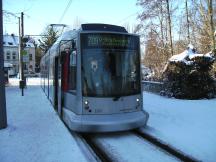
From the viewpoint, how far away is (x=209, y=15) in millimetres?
29500

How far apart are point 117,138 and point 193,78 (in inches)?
408

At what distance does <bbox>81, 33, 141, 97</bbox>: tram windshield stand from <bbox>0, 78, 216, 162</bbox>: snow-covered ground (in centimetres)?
131

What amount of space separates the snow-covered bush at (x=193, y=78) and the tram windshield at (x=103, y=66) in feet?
31.6

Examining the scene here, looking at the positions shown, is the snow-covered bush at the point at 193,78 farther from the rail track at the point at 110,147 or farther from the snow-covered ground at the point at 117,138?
the rail track at the point at 110,147

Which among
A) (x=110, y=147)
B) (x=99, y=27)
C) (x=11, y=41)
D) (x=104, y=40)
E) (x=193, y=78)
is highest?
(x=11, y=41)

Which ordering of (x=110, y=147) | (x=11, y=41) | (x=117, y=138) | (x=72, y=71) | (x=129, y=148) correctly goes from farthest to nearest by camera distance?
(x=11, y=41)
(x=72, y=71)
(x=117, y=138)
(x=110, y=147)
(x=129, y=148)

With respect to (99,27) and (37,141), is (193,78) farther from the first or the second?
(37,141)

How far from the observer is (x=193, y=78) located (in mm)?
19844

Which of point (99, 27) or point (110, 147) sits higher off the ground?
point (99, 27)

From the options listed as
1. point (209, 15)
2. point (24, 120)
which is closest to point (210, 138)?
point (24, 120)

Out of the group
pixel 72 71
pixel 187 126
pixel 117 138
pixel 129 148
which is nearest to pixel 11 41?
pixel 72 71

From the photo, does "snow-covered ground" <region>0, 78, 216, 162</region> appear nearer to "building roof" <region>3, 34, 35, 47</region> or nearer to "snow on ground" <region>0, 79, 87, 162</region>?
"snow on ground" <region>0, 79, 87, 162</region>

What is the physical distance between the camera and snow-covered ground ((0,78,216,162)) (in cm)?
817

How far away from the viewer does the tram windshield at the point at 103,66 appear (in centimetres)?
1056
